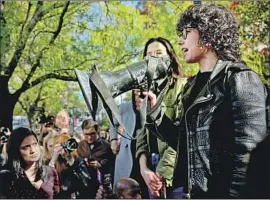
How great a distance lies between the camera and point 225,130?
158 cm

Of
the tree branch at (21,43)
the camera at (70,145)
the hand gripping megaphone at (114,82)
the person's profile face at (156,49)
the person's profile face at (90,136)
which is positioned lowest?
the camera at (70,145)

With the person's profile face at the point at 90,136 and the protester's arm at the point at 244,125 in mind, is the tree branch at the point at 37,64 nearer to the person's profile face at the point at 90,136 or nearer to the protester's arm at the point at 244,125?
the person's profile face at the point at 90,136

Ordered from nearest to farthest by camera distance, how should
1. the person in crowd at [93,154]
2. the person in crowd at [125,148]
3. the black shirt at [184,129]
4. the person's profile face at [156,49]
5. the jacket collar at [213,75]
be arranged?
the jacket collar at [213,75] < the black shirt at [184,129] < the person's profile face at [156,49] < the person in crowd at [125,148] < the person in crowd at [93,154]

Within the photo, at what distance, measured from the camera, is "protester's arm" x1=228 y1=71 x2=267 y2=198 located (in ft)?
4.89

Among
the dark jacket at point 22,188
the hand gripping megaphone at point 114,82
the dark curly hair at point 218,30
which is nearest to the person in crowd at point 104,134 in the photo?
the dark jacket at point 22,188

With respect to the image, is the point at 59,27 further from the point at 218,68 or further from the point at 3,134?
the point at 218,68

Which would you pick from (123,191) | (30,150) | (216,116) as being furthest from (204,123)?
(30,150)

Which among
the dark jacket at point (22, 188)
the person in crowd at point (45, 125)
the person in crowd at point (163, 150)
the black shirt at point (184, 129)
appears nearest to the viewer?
the black shirt at point (184, 129)

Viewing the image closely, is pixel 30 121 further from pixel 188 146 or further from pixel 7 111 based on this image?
pixel 188 146

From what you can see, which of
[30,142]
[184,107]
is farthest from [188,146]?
[30,142]

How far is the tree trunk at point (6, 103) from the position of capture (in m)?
3.47

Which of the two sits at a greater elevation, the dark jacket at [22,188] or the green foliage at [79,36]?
the green foliage at [79,36]

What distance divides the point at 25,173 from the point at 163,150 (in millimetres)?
1245

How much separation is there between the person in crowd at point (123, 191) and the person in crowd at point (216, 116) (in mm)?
1194
